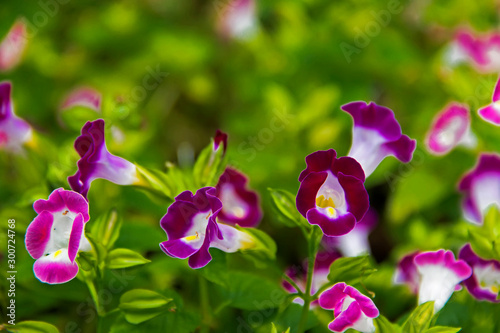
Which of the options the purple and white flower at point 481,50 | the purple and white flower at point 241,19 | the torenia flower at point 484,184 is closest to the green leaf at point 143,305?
the torenia flower at point 484,184

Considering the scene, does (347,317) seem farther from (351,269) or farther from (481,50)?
(481,50)

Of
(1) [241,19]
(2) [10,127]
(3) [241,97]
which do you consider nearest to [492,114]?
(2) [10,127]

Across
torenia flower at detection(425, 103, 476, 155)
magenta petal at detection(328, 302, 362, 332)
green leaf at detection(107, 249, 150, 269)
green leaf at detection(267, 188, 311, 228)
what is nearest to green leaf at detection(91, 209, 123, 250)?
green leaf at detection(107, 249, 150, 269)

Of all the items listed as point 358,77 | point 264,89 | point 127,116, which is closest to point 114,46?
point 264,89

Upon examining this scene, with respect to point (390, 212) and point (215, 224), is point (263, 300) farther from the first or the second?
point (390, 212)

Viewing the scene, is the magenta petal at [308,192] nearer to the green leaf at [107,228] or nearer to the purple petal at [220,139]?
the purple petal at [220,139]

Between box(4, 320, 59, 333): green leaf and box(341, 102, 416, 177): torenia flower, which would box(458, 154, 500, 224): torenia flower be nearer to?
box(341, 102, 416, 177): torenia flower
